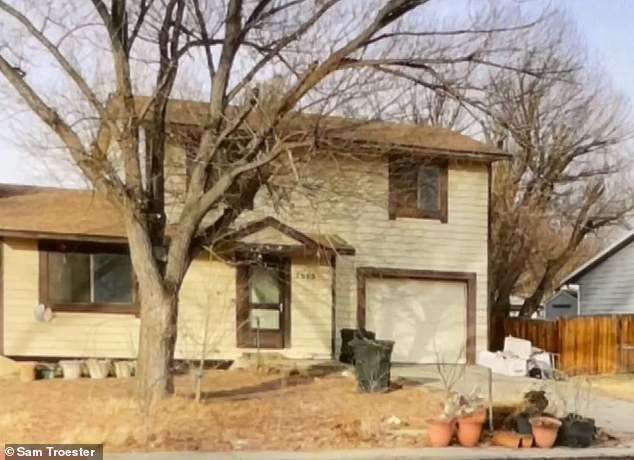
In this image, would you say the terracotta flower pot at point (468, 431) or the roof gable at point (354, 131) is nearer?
the terracotta flower pot at point (468, 431)

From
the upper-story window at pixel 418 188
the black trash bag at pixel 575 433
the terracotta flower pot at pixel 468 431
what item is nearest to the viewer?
the terracotta flower pot at pixel 468 431

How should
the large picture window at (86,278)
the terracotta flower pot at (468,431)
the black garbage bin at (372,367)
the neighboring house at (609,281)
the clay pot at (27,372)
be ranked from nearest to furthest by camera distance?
the terracotta flower pot at (468,431) → the black garbage bin at (372,367) → the clay pot at (27,372) → the large picture window at (86,278) → the neighboring house at (609,281)

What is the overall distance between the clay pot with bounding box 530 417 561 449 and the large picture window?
989cm

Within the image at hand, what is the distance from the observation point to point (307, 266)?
19906 mm

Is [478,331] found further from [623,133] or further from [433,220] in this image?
[623,133]

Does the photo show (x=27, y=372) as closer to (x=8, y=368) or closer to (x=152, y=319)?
(x=8, y=368)

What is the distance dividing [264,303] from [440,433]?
28.9ft

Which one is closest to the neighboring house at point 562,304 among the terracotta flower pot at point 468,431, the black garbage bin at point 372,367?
the black garbage bin at point 372,367

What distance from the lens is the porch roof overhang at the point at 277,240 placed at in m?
18.9

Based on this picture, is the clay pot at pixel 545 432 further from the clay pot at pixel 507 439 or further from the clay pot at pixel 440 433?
the clay pot at pixel 440 433

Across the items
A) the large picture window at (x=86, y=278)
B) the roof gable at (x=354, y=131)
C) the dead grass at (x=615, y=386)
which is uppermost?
A: the roof gable at (x=354, y=131)

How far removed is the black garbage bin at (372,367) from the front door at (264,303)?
480 centimetres

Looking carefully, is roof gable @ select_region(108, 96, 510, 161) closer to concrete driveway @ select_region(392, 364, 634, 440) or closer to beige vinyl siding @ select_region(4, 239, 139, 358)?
beige vinyl siding @ select_region(4, 239, 139, 358)

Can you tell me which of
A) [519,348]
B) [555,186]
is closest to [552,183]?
[555,186]
